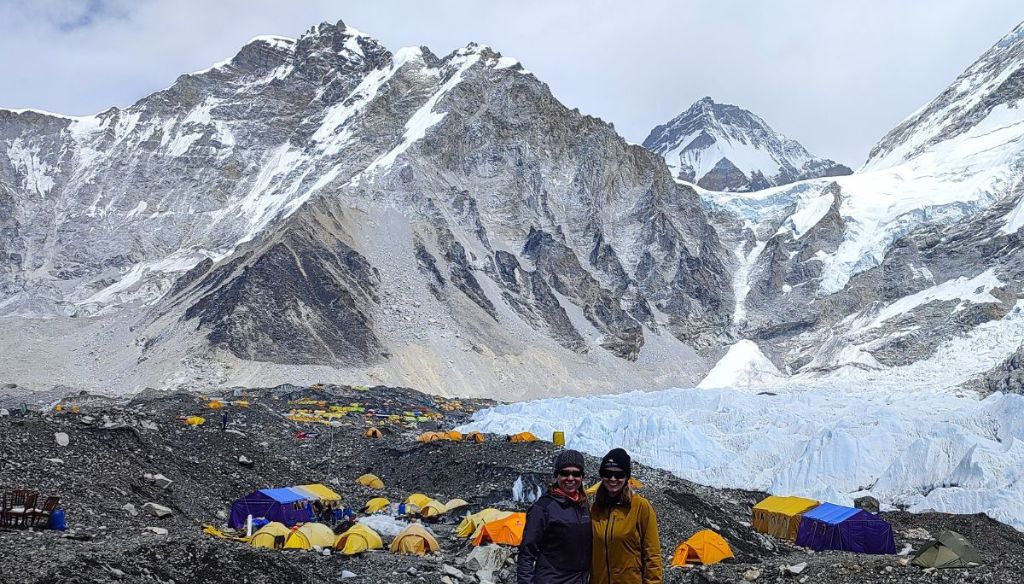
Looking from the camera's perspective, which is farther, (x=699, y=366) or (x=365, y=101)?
(x=365, y=101)

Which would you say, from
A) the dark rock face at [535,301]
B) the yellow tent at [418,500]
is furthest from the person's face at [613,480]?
the dark rock face at [535,301]

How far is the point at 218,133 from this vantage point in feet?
494

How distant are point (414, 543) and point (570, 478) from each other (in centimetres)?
1341

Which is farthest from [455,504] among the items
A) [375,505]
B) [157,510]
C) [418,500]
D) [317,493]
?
[157,510]

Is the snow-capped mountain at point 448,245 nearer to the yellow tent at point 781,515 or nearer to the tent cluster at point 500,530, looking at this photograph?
the yellow tent at point 781,515

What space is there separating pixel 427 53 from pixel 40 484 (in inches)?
5639

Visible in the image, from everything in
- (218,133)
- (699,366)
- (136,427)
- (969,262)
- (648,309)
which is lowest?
(136,427)

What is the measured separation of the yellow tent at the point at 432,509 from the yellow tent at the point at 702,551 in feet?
25.1

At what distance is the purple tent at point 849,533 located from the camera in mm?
23406

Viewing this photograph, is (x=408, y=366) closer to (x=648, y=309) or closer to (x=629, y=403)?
(x=629, y=403)

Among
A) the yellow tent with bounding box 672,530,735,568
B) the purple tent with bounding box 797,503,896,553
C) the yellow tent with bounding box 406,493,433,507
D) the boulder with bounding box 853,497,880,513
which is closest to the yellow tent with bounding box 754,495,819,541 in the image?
the purple tent with bounding box 797,503,896,553

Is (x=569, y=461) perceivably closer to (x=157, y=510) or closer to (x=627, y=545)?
(x=627, y=545)

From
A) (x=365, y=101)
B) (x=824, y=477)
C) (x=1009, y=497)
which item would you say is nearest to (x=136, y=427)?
(x=824, y=477)

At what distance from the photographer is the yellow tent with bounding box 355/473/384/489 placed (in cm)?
2956
